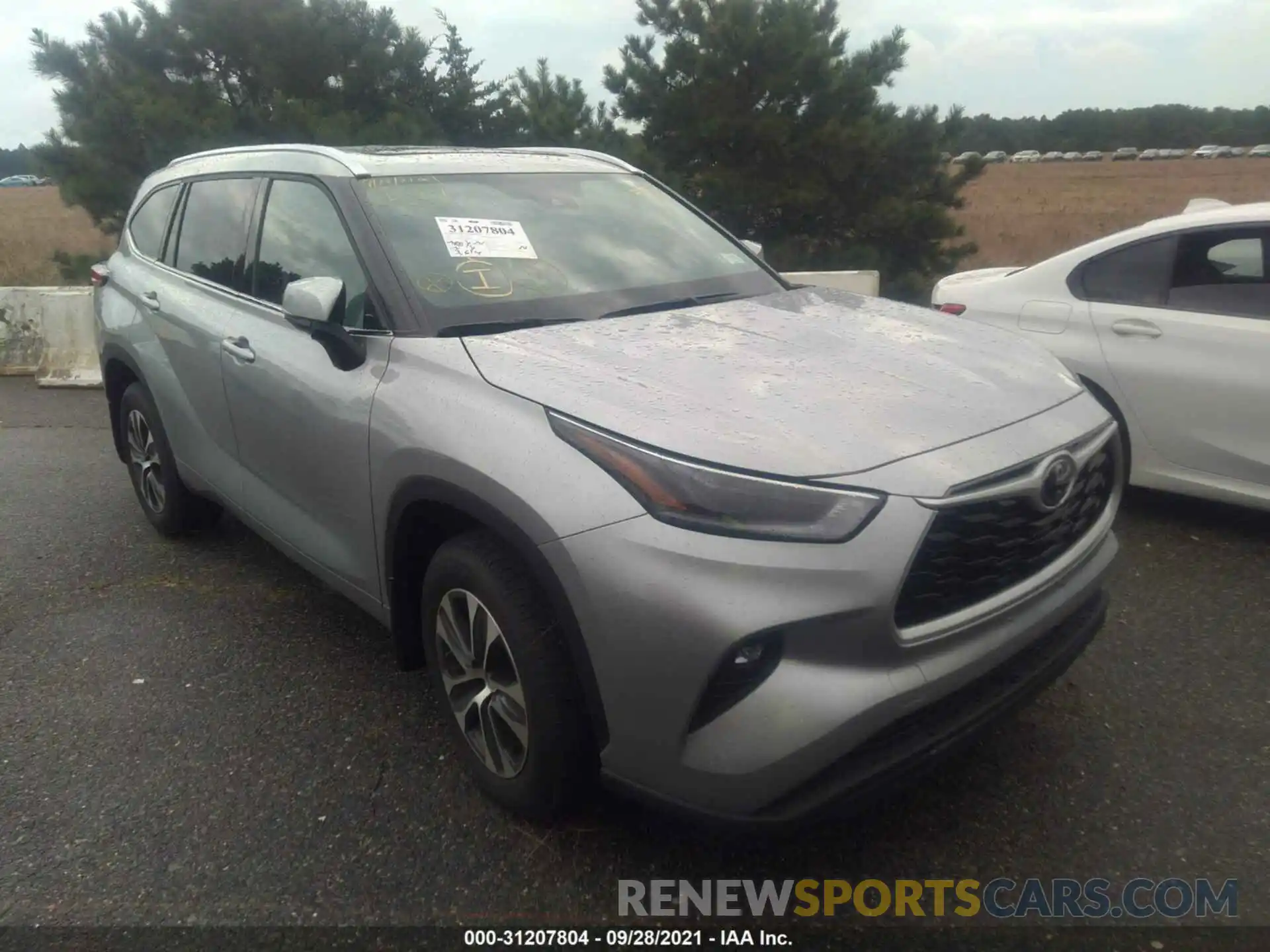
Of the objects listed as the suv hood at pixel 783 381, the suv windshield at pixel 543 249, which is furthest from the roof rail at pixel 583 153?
the suv hood at pixel 783 381

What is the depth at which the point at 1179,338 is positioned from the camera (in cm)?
441

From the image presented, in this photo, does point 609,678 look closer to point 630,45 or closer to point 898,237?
point 898,237

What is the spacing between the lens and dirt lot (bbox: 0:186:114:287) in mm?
13438

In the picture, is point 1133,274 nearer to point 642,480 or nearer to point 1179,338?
point 1179,338

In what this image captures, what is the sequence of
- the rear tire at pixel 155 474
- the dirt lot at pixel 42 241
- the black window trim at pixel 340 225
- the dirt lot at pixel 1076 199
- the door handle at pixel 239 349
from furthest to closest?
the dirt lot at pixel 1076 199, the dirt lot at pixel 42 241, the rear tire at pixel 155 474, the door handle at pixel 239 349, the black window trim at pixel 340 225

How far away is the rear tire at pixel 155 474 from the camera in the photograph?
4.47m

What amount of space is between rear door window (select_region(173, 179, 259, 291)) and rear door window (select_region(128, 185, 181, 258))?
0.69 ft

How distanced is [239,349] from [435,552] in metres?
1.26

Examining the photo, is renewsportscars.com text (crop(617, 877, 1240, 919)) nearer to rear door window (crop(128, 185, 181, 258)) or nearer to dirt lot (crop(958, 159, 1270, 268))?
rear door window (crop(128, 185, 181, 258))

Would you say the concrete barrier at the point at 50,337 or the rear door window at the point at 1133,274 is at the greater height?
the rear door window at the point at 1133,274

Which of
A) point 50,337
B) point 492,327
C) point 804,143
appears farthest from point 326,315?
point 804,143

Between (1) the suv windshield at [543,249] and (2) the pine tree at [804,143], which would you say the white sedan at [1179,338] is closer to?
(1) the suv windshield at [543,249]

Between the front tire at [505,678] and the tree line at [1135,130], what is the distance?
202ft

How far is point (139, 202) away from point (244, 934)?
3.81 m
